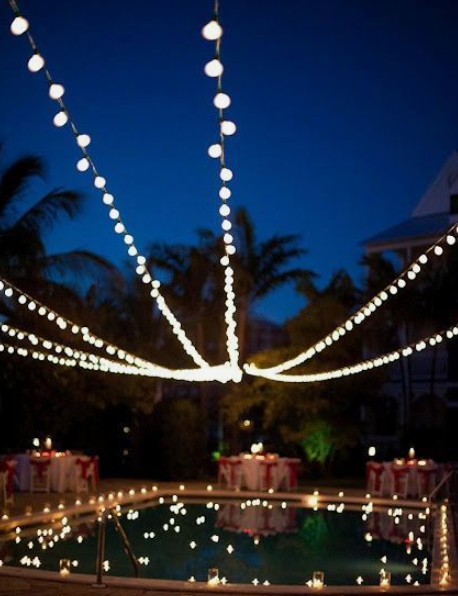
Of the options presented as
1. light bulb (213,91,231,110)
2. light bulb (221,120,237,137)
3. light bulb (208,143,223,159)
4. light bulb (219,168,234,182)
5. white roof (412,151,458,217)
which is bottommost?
light bulb (208,143,223,159)

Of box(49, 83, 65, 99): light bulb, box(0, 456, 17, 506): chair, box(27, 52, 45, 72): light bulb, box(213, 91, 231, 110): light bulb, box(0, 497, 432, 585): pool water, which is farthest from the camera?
box(0, 456, 17, 506): chair

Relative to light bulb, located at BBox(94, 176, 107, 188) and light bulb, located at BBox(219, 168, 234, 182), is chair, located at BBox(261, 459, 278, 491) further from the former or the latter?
light bulb, located at BBox(219, 168, 234, 182)

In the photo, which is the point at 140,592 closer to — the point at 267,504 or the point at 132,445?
the point at 267,504

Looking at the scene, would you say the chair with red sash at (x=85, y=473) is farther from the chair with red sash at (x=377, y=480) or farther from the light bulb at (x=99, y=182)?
the light bulb at (x=99, y=182)

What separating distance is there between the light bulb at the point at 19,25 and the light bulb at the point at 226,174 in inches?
96.9

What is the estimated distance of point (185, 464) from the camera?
23.7 m

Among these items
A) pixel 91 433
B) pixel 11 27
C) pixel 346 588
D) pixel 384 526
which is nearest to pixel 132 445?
pixel 91 433

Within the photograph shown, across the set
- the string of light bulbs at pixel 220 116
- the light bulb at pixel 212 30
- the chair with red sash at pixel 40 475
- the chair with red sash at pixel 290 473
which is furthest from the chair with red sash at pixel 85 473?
the light bulb at pixel 212 30

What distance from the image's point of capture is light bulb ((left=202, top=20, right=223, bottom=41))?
5.43 m

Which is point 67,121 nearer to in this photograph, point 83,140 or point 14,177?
point 83,140

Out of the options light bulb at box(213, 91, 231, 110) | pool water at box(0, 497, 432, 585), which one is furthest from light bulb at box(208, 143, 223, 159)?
pool water at box(0, 497, 432, 585)

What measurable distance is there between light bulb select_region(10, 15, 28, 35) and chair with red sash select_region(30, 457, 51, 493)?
14.4 metres

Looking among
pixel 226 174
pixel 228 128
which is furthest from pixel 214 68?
pixel 226 174

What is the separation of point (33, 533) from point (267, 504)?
252 inches
